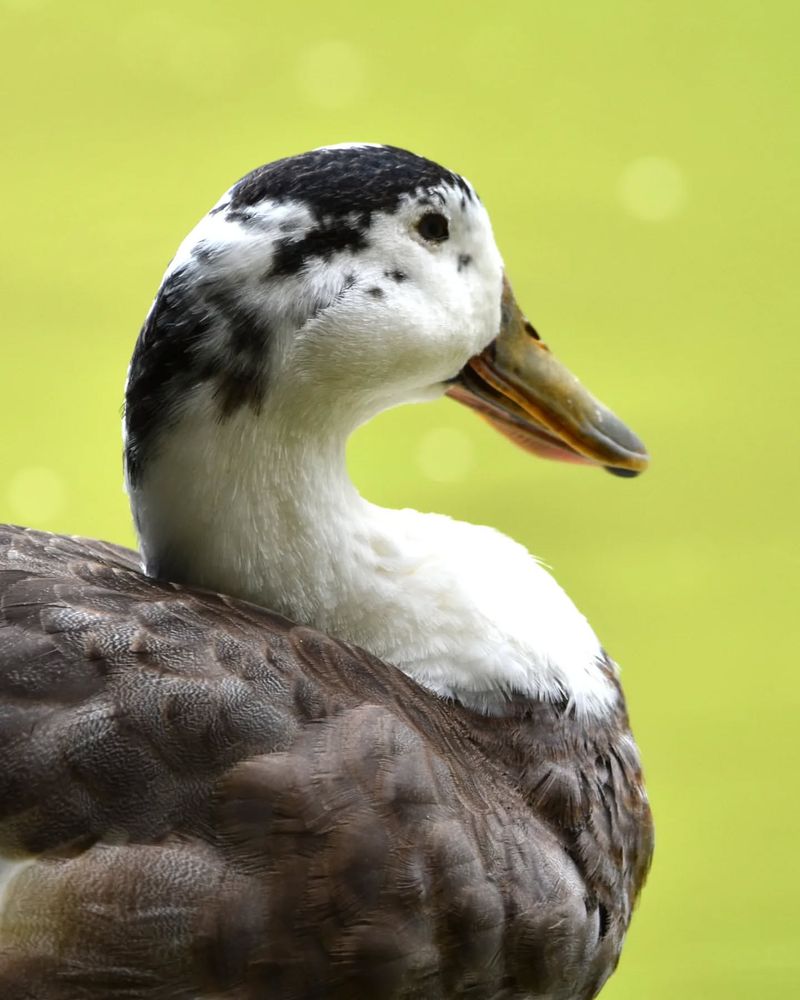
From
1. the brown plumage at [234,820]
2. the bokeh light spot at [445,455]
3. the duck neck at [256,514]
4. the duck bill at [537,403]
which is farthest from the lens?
the bokeh light spot at [445,455]

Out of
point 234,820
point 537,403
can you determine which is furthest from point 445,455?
point 234,820

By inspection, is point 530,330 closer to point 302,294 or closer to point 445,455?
point 302,294

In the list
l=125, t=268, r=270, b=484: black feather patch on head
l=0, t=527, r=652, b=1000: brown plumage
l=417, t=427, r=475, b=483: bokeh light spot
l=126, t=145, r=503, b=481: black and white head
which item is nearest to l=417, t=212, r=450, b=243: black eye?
l=126, t=145, r=503, b=481: black and white head

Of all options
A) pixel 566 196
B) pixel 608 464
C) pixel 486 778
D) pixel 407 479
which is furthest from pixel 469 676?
pixel 566 196

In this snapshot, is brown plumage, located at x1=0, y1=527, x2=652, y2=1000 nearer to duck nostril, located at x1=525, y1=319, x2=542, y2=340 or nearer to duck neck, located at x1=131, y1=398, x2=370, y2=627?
duck neck, located at x1=131, y1=398, x2=370, y2=627

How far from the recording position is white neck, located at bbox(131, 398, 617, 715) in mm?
1043

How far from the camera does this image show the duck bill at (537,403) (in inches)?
46.7

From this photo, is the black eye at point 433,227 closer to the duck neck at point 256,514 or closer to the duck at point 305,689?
the duck at point 305,689

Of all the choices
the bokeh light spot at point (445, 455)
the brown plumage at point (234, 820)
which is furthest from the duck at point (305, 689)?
the bokeh light spot at point (445, 455)

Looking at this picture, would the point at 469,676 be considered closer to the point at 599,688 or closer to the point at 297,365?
the point at 599,688

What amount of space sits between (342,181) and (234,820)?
386 millimetres

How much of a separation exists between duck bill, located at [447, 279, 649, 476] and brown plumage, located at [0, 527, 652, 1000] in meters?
0.24

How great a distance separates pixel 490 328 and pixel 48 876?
1.55 feet

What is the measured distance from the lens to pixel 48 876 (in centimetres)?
93
